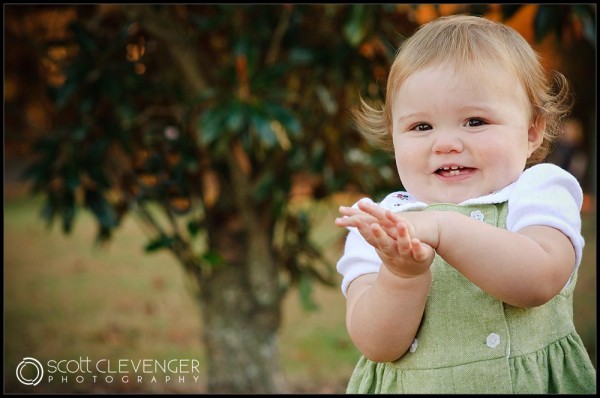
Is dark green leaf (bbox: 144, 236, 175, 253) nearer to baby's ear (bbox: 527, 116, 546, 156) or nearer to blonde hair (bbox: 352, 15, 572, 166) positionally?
blonde hair (bbox: 352, 15, 572, 166)

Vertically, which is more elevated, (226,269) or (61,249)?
(226,269)

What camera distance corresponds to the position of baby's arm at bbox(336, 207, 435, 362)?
103cm

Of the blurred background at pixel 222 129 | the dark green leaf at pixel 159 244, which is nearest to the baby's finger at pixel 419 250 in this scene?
the blurred background at pixel 222 129

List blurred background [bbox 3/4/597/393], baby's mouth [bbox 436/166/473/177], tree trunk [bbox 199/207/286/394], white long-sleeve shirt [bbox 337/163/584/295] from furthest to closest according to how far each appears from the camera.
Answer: tree trunk [bbox 199/207/286/394] < blurred background [bbox 3/4/597/393] < baby's mouth [bbox 436/166/473/177] < white long-sleeve shirt [bbox 337/163/584/295]

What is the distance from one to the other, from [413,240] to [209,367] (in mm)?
2797

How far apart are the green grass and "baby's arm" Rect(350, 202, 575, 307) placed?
86.9 inches

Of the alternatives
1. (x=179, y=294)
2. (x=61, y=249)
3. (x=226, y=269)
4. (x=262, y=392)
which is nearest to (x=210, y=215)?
(x=226, y=269)

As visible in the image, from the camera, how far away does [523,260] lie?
1091 millimetres

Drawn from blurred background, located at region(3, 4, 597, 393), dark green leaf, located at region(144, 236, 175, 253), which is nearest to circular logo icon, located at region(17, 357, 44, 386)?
blurred background, located at region(3, 4, 597, 393)

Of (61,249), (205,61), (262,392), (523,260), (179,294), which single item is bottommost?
(61,249)

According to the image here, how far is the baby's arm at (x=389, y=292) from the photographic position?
103 cm

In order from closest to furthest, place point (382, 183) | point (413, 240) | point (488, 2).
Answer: point (413, 240) → point (488, 2) → point (382, 183)

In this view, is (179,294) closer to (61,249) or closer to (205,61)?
(61,249)

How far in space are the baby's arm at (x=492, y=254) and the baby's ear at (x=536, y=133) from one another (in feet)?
0.99
